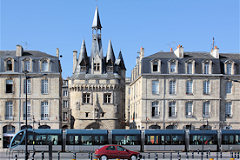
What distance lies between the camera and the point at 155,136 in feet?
138

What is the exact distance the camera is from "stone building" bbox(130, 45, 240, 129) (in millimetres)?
51125

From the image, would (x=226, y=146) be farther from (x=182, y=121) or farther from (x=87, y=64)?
(x=87, y=64)

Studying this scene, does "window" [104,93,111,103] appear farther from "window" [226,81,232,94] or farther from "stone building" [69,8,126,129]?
"window" [226,81,232,94]

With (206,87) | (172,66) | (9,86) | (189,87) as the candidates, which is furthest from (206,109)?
(9,86)

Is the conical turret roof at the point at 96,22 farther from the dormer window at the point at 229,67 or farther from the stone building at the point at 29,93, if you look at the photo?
the dormer window at the point at 229,67

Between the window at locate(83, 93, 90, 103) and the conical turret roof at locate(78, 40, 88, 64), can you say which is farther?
the conical turret roof at locate(78, 40, 88, 64)

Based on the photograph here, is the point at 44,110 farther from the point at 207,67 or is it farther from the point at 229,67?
the point at 229,67

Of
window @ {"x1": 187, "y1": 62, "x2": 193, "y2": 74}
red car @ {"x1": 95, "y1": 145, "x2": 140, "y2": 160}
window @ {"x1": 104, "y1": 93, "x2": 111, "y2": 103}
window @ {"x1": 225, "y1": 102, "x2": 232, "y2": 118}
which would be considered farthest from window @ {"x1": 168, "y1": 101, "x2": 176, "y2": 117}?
red car @ {"x1": 95, "y1": 145, "x2": 140, "y2": 160}

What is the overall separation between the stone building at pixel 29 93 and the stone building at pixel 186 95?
33.5ft

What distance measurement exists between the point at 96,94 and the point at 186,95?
15042 mm

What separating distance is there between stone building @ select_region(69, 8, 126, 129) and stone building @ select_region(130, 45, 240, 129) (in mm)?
10987

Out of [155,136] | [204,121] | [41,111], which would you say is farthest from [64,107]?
[155,136]

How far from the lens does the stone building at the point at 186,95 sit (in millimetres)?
51125

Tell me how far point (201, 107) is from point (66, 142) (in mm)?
17785
